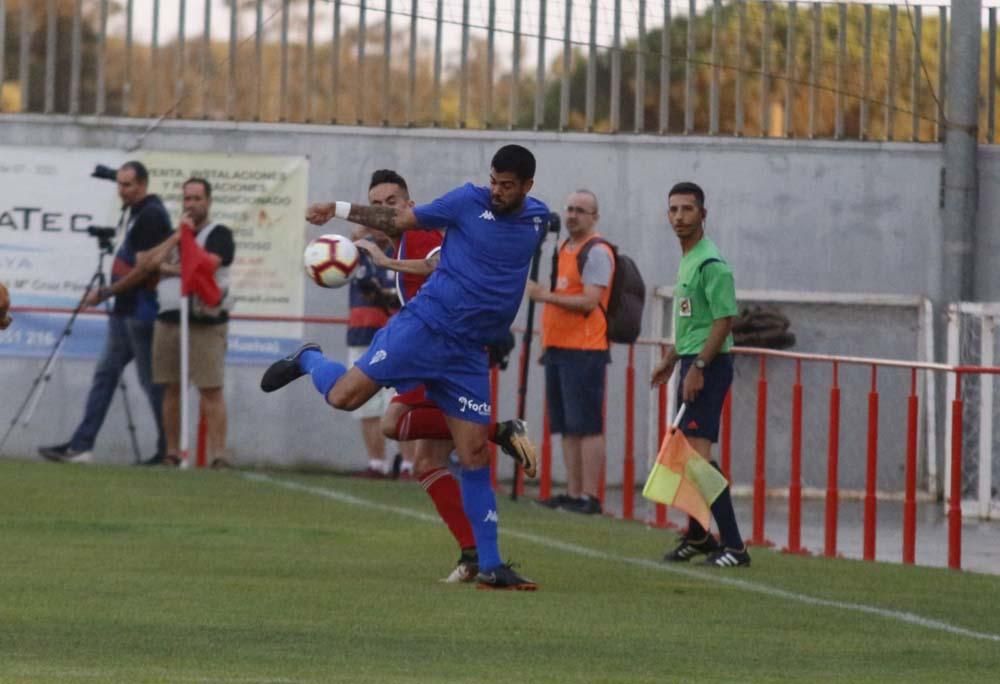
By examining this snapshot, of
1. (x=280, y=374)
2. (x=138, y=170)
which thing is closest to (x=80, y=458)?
(x=138, y=170)

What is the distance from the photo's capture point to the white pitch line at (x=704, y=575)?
968 cm

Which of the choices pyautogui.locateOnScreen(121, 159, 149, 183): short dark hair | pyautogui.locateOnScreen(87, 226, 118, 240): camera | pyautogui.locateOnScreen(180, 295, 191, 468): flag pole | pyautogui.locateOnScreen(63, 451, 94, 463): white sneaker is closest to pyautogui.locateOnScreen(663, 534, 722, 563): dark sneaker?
pyautogui.locateOnScreen(180, 295, 191, 468): flag pole

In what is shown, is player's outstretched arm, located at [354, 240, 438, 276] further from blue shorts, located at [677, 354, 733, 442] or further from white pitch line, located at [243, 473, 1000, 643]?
white pitch line, located at [243, 473, 1000, 643]

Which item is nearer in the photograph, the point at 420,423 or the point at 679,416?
the point at 420,423

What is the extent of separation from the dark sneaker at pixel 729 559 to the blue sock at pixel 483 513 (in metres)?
2.15

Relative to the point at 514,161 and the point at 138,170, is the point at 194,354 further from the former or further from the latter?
the point at 514,161

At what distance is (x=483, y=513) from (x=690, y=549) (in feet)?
7.94

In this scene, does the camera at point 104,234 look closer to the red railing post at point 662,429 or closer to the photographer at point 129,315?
the photographer at point 129,315

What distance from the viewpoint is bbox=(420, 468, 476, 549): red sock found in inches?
431

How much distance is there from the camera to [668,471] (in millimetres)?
12391

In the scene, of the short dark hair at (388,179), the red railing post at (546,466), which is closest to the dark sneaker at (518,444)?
the short dark hair at (388,179)

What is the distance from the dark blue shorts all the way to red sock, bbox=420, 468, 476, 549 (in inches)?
209

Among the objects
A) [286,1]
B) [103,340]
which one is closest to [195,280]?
[103,340]

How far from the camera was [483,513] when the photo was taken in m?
10.5
